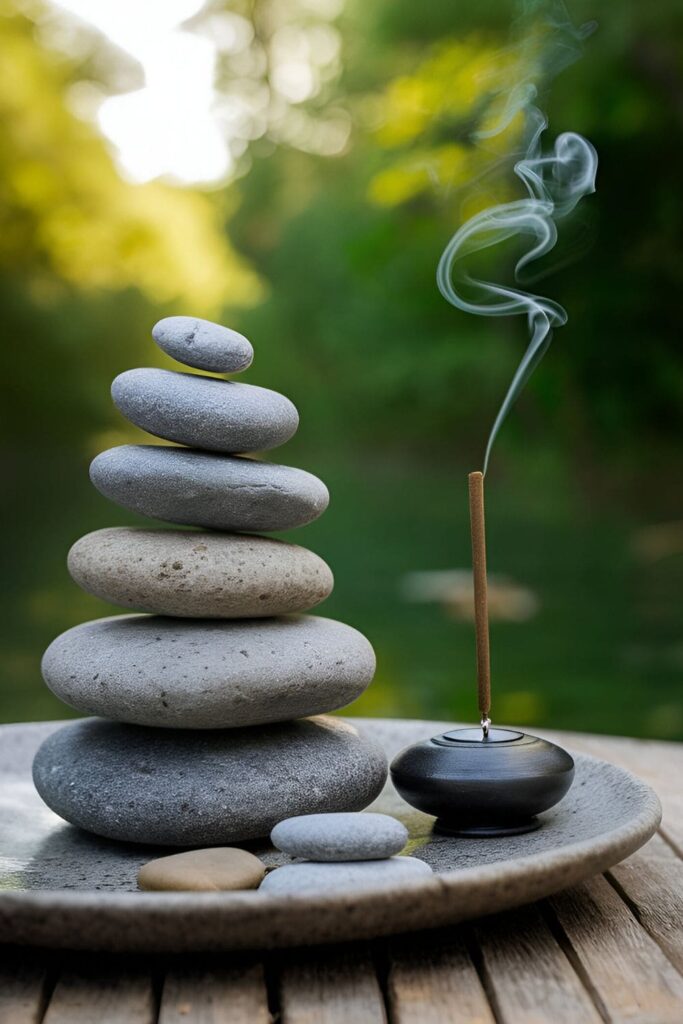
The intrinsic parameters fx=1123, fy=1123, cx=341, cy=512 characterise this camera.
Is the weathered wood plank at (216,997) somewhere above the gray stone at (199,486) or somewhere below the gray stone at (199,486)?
below

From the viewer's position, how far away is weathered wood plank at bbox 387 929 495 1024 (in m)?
1.42

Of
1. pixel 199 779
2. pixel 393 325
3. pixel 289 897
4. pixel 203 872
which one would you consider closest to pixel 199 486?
pixel 199 779

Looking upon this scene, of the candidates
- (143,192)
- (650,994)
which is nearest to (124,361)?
(143,192)

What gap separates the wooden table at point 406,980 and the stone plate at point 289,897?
6cm

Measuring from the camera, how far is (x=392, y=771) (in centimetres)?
209

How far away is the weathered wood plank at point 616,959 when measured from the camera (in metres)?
1.45

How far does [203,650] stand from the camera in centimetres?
209

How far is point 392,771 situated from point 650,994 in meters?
0.70

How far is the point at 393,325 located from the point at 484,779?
755 centimetres

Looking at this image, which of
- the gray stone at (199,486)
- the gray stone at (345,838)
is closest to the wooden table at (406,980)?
the gray stone at (345,838)

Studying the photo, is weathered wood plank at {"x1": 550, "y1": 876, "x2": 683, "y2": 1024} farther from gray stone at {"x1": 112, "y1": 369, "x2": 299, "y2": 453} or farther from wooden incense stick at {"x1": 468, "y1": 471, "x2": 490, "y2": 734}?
gray stone at {"x1": 112, "y1": 369, "x2": 299, "y2": 453}

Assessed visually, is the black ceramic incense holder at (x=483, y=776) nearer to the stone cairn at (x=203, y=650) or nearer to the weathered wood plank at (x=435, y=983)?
the stone cairn at (x=203, y=650)

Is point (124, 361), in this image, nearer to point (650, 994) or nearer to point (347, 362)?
point (347, 362)

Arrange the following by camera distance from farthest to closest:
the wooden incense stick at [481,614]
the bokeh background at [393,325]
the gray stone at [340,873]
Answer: the bokeh background at [393,325] → the wooden incense stick at [481,614] → the gray stone at [340,873]
